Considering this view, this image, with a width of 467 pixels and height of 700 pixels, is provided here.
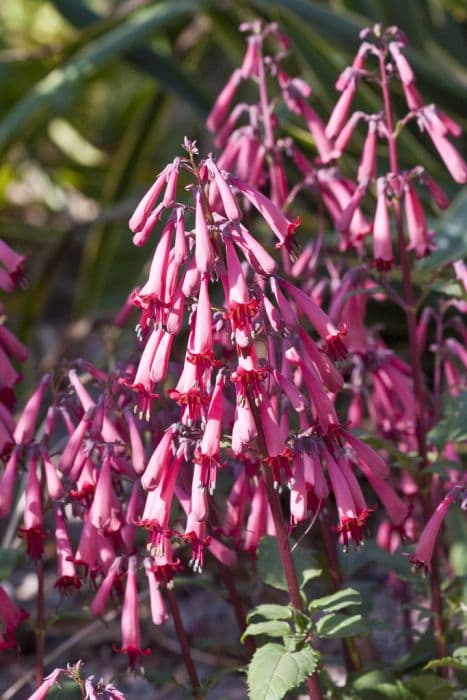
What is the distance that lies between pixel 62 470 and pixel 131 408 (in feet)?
0.62

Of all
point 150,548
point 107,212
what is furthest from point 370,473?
point 107,212

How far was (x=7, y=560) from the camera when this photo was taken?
7.38 ft

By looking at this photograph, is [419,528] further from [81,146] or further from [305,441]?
[81,146]

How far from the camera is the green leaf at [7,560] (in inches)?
87.6

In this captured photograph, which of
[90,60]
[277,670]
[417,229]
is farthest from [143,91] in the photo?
[277,670]

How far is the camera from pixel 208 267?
1.72 m

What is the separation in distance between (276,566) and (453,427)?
1.63ft

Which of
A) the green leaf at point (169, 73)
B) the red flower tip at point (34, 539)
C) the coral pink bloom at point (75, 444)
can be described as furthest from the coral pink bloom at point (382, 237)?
the green leaf at point (169, 73)

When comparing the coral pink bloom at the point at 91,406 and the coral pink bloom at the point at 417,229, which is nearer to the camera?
the coral pink bloom at the point at 91,406

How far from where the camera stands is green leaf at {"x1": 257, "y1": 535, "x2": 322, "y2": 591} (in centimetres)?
210

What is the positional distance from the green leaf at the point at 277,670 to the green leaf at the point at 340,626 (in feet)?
0.19

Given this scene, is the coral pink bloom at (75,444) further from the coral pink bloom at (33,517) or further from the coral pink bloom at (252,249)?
the coral pink bloom at (252,249)

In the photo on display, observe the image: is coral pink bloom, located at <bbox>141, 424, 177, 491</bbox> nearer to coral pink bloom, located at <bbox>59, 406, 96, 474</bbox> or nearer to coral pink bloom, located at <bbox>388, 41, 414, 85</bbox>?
coral pink bloom, located at <bbox>59, 406, 96, 474</bbox>

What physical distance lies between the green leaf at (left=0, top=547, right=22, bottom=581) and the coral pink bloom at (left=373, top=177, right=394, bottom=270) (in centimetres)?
98
